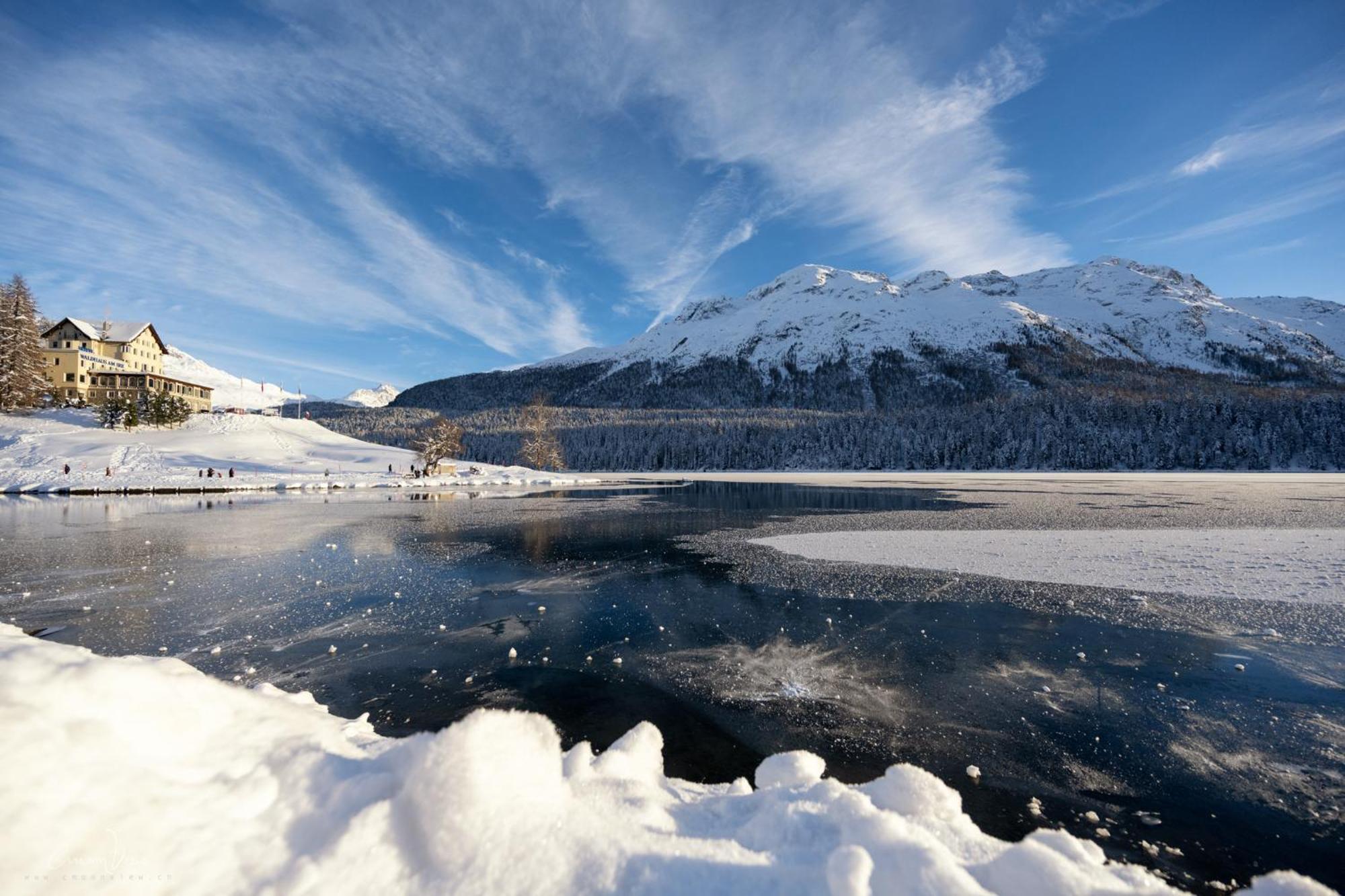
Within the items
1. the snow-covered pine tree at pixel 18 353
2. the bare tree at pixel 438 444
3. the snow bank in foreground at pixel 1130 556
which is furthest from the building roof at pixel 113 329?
the snow bank in foreground at pixel 1130 556

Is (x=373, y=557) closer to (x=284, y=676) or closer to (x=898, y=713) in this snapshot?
(x=284, y=676)

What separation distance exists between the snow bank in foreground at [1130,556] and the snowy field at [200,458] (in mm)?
42145

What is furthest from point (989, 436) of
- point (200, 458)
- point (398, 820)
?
point (398, 820)

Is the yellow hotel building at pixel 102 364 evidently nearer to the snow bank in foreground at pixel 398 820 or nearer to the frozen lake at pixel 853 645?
the frozen lake at pixel 853 645

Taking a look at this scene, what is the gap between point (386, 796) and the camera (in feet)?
9.88

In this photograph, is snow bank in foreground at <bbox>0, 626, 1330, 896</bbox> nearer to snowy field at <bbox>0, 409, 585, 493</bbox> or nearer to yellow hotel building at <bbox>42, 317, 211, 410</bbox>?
snowy field at <bbox>0, 409, 585, 493</bbox>

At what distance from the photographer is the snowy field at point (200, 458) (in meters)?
40.5

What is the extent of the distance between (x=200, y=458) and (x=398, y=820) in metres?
63.2

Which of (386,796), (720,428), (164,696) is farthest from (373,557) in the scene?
(720,428)

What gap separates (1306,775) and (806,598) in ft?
21.5

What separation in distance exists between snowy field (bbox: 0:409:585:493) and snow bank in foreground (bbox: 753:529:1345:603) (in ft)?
138

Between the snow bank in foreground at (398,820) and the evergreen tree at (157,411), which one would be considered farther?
the evergreen tree at (157,411)

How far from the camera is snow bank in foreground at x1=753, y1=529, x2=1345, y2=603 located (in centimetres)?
1119

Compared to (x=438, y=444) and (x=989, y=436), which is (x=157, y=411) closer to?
(x=438, y=444)
